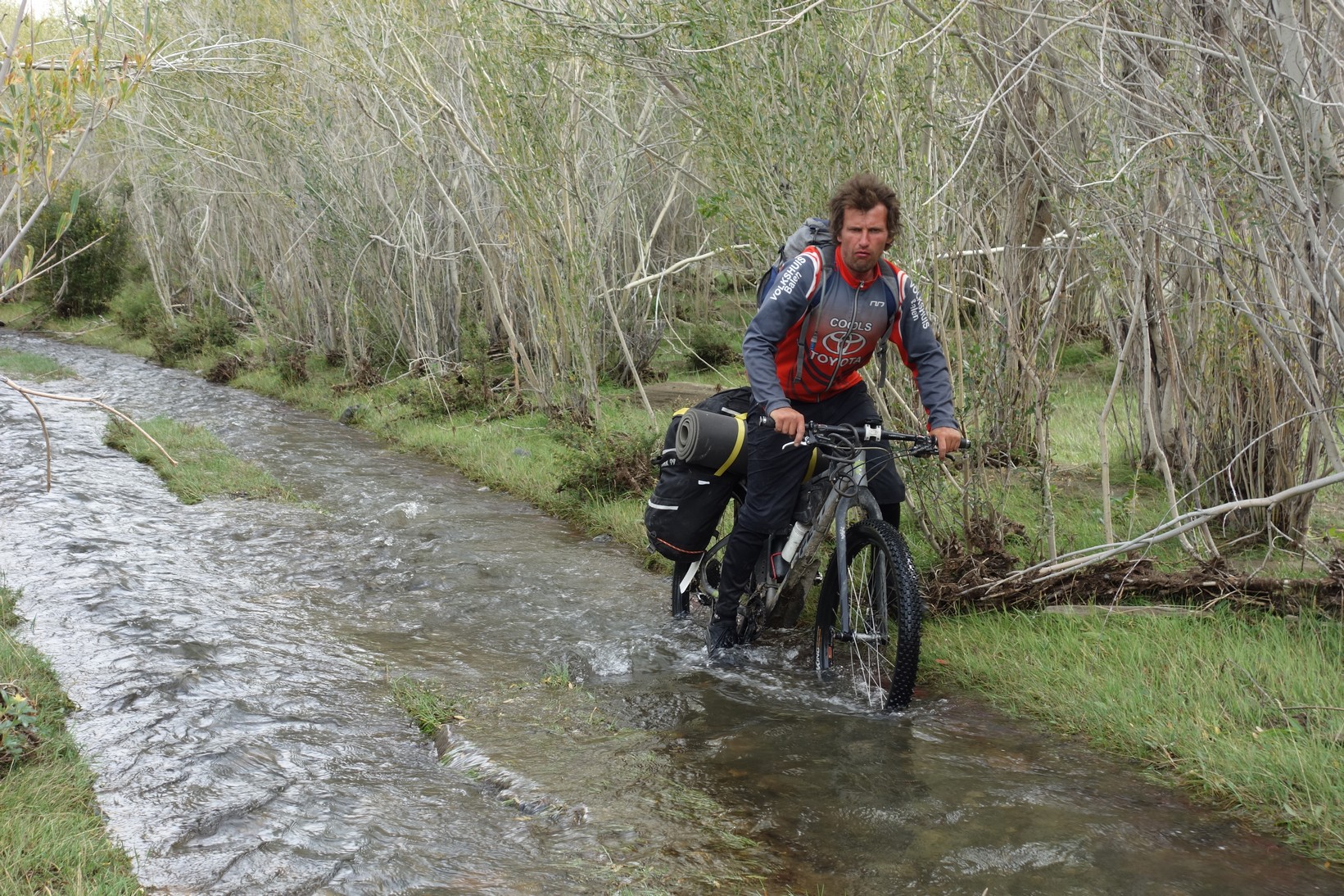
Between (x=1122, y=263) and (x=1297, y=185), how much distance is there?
143cm

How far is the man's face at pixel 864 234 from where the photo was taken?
181 inches

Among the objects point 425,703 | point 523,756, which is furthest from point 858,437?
point 425,703

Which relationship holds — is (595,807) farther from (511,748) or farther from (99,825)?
(99,825)

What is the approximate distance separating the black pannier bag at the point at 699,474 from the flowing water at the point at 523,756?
62cm

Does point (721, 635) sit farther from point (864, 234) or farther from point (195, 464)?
point (195, 464)

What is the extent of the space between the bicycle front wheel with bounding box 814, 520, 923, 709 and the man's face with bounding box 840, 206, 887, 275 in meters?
1.14

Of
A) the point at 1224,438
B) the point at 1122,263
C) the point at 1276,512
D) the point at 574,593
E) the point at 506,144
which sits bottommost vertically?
the point at 574,593

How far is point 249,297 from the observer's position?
2092 cm

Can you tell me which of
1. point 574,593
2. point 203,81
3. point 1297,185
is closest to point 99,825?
point 574,593

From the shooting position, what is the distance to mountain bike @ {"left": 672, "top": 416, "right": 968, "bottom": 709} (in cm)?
461

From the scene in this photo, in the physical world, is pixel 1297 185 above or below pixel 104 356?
above

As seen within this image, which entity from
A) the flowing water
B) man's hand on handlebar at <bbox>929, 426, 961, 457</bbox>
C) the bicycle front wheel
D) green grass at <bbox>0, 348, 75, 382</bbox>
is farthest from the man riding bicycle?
green grass at <bbox>0, 348, 75, 382</bbox>

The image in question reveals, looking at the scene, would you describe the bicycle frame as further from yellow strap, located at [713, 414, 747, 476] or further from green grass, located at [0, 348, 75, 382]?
green grass, located at [0, 348, 75, 382]

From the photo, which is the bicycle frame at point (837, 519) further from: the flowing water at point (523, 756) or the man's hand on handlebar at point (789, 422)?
the flowing water at point (523, 756)
